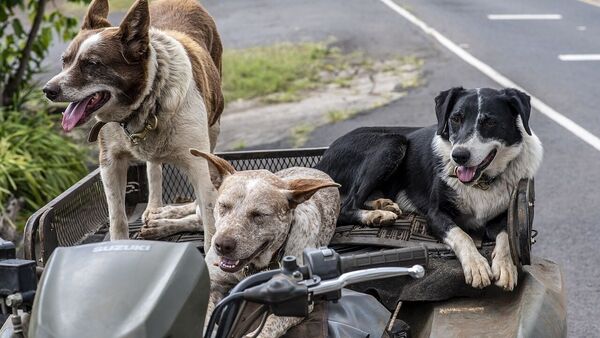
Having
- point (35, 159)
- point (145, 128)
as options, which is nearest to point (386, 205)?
point (145, 128)

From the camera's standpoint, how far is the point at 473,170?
12.6 feet

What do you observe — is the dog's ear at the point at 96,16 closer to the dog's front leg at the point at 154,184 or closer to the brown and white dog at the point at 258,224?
the dog's front leg at the point at 154,184

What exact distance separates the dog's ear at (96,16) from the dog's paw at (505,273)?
194cm

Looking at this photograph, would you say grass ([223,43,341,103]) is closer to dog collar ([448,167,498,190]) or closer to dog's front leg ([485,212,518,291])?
dog collar ([448,167,498,190])

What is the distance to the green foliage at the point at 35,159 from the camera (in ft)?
24.7

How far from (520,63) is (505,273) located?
366 inches

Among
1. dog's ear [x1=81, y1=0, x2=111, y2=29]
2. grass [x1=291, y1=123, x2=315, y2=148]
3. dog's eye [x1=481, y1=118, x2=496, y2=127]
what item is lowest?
grass [x1=291, y1=123, x2=315, y2=148]

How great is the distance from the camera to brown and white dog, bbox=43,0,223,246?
3.71m

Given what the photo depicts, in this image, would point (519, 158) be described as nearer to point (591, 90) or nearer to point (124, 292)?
point (124, 292)

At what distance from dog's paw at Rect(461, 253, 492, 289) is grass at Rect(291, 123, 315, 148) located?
571cm

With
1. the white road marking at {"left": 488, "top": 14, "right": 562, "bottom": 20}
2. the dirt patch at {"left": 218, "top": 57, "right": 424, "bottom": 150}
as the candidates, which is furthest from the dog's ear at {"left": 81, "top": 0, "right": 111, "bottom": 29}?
the white road marking at {"left": 488, "top": 14, "right": 562, "bottom": 20}

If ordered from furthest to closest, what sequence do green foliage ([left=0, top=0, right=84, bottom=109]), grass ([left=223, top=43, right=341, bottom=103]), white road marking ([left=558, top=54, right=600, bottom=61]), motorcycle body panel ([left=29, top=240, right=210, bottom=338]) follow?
white road marking ([left=558, top=54, right=600, bottom=61])
grass ([left=223, top=43, right=341, bottom=103])
green foliage ([left=0, top=0, right=84, bottom=109])
motorcycle body panel ([left=29, top=240, right=210, bottom=338])

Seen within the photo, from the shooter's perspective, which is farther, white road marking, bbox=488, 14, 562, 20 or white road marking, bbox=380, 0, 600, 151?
white road marking, bbox=488, 14, 562, 20

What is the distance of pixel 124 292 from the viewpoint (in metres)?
2.00
